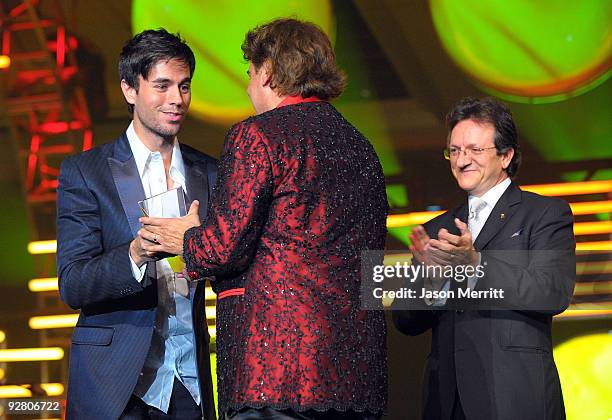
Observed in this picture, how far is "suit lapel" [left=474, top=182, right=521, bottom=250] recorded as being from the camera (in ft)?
8.82

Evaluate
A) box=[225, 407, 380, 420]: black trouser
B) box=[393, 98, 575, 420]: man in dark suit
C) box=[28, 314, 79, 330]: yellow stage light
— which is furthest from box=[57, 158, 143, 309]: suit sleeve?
box=[28, 314, 79, 330]: yellow stage light

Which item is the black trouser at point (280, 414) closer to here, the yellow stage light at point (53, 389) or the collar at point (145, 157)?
the collar at point (145, 157)

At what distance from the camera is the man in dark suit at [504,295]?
2590mm

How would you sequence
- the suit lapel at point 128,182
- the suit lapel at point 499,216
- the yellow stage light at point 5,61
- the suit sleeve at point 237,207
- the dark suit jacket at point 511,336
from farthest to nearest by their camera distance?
the yellow stage light at point 5,61 < the suit lapel at point 499,216 < the dark suit jacket at point 511,336 < the suit lapel at point 128,182 < the suit sleeve at point 237,207

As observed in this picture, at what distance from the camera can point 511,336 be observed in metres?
2.62

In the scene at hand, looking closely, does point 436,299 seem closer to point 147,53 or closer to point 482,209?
point 482,209

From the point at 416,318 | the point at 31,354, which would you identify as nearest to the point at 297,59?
the point at 416,318

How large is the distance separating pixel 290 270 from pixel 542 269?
3.04ft

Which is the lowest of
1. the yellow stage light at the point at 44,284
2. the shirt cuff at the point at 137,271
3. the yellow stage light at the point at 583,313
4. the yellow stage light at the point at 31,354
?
the yellow stage light at the point at 31,354

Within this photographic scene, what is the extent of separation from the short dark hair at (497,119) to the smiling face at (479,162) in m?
0.01

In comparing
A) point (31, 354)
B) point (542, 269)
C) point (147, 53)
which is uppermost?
point (147, 53)

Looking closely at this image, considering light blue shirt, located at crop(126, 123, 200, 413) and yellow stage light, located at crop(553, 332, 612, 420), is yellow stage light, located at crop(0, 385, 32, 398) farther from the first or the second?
yellow stage light, located at crop(553, 332, 612, 420)

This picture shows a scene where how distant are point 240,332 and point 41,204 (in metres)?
2.44

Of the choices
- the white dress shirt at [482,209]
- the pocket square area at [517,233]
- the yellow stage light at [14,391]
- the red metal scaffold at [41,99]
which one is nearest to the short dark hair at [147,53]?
the white dress shirt at [482,209]
